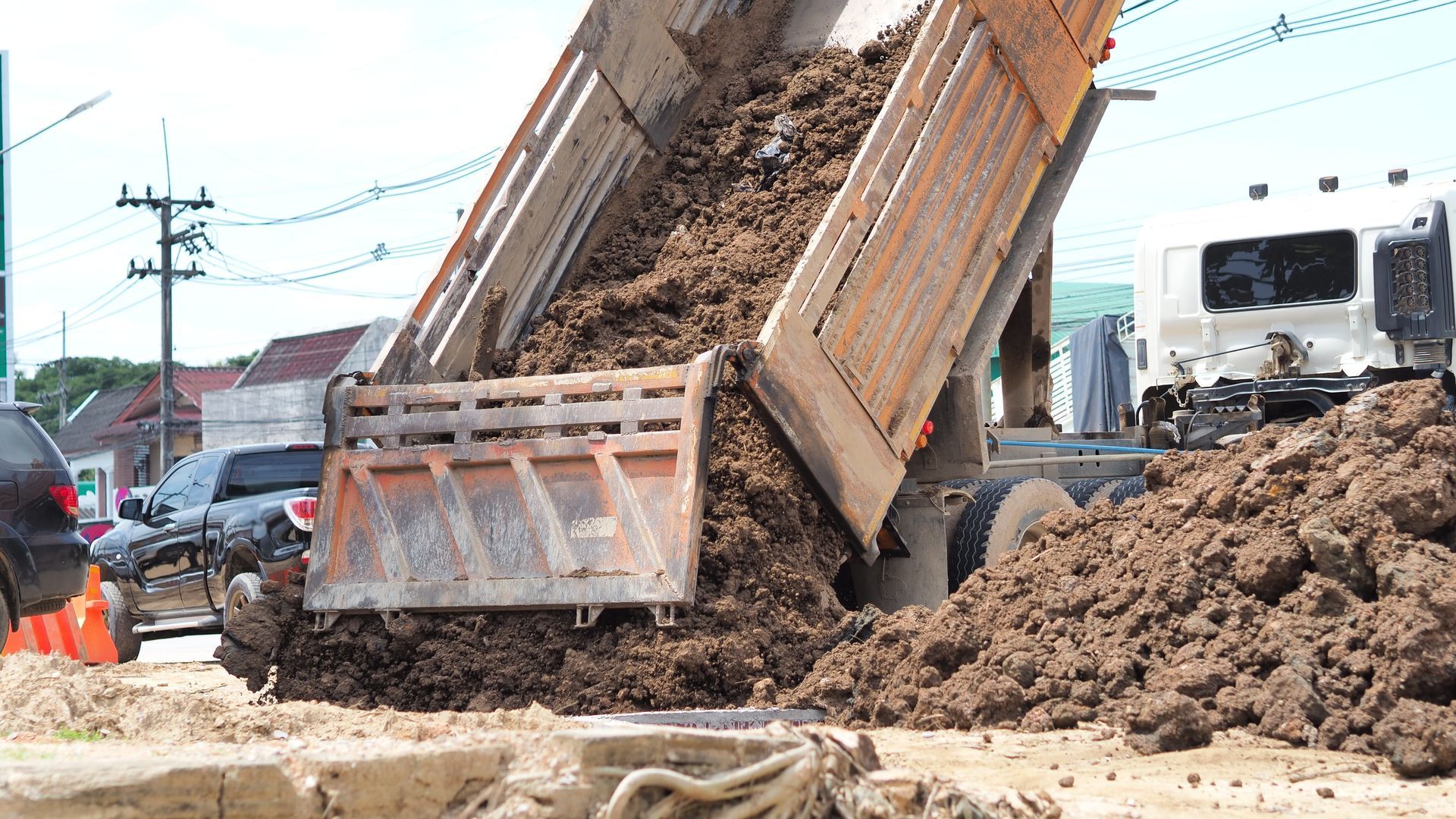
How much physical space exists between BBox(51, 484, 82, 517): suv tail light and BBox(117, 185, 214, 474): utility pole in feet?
80.1

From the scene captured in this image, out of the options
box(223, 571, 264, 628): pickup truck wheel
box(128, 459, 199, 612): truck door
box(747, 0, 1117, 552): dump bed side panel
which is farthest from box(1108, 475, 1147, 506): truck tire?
box(128, 459, 199, 612): truck door

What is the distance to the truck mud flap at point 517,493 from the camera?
5.22m

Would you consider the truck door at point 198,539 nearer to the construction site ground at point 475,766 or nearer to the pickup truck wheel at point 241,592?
the pickup truck wheel at point 241,592

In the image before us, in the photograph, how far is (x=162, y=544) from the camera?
→ 988 cm

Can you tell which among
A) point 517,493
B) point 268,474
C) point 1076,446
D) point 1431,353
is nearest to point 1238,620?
point 517,493

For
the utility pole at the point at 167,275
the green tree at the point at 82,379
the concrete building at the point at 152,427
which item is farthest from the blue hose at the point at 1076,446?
the green tree at the point at 82,379

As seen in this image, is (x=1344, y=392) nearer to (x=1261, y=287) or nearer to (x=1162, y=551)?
(x=1261, y=287)

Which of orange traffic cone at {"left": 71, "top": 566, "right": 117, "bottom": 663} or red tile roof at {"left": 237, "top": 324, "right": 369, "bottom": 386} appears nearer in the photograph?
orange traffic cone at {"left": 71, "top": 566, "right": 117, "bottom": 663}

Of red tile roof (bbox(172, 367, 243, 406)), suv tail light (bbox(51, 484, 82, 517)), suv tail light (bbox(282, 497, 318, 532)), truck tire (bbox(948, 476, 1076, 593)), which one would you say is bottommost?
truck tire (bbox(948, 476, 1076, 593))

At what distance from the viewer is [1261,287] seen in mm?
9211

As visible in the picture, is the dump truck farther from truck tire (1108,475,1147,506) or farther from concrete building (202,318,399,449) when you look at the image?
concrete building (202,318,399,449)

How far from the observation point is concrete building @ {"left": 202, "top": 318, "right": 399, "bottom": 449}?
3762 centimetres

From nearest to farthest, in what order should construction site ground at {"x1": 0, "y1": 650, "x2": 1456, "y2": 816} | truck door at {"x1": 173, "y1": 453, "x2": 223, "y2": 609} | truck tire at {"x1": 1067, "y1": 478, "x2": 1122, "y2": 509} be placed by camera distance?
construction site ground at {"x1": 0, "y1": 650, "x2": 1456, "y2": 816}
truck tire at {"x1": 1067, "y1": 478, "x2": 1122, "y2": 509}
truck door at {"x1": 173, "y1": 453, "x2": 223, "y2": 609}

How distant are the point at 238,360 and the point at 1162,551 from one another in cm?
6218
